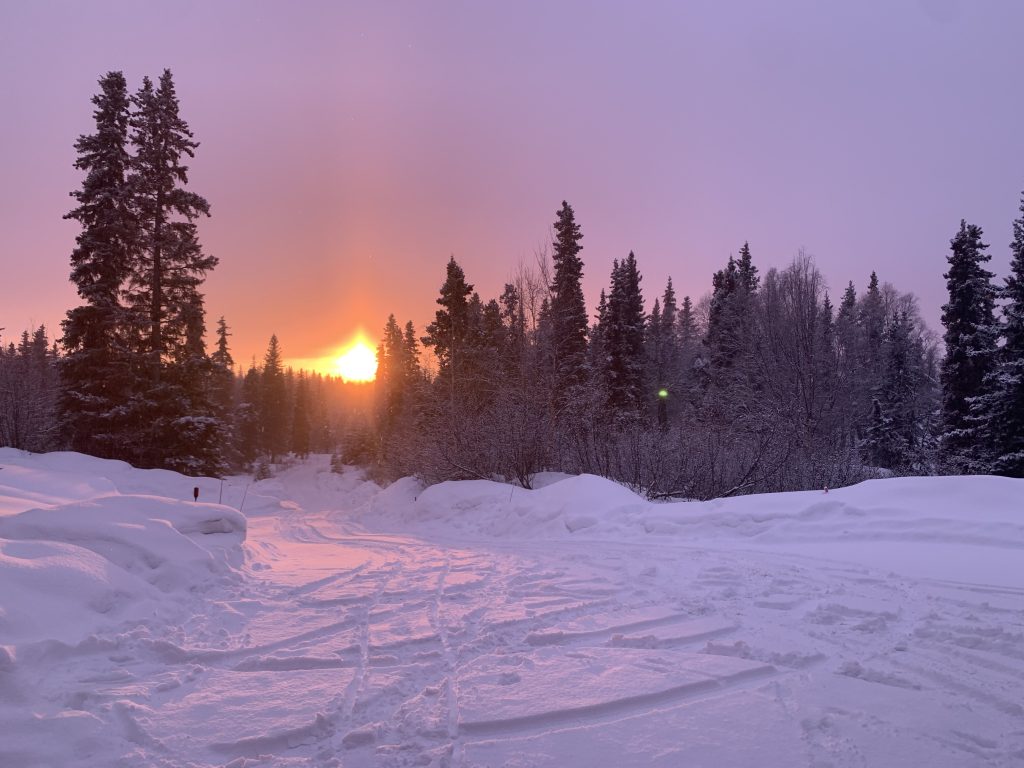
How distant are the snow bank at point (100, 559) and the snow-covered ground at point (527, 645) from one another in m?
0.03

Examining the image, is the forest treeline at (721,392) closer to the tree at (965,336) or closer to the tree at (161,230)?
the tree at (965,336)

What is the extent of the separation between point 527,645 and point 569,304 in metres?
26.2

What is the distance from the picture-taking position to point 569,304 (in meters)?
29.6

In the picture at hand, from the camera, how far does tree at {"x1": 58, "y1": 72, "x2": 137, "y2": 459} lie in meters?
20.0

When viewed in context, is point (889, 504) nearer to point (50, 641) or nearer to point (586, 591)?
point (586, 591)

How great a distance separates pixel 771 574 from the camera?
6.54 meters

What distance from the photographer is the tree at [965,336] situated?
25.1 metres

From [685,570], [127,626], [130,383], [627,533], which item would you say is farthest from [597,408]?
[130,383]

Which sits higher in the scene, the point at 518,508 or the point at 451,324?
the point at 451,324

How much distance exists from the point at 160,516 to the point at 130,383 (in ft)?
54.3

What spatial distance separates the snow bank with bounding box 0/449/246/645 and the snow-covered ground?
0.10ft

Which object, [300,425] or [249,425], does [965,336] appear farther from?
[300,425]

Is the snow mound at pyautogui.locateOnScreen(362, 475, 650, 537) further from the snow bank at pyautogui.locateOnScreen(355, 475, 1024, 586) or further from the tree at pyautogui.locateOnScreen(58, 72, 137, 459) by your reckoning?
the tree at pyautogui.locateOnScreen(58, 72, 137, 459)

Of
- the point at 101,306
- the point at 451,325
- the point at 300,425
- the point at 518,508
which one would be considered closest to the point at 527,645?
the point at 518,508
